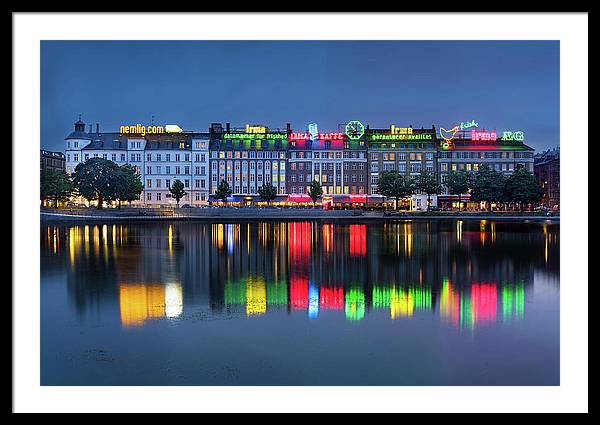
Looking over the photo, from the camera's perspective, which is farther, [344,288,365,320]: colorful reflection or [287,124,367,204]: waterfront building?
[287,124,367,204]: waterfront building

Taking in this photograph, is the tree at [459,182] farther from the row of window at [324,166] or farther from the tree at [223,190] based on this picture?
the tree at [223,190]

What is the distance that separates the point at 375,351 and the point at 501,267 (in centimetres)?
1102

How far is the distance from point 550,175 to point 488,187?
30.3m

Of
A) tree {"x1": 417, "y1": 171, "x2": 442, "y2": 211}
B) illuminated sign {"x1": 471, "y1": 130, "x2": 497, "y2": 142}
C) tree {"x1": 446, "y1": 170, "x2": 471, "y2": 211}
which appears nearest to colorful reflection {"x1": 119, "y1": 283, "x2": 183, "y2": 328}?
tree {"x1": 417, "y1": 171, "x2": 442, "y2": 211}

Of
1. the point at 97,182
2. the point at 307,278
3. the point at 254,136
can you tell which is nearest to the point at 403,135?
the point at 254,136

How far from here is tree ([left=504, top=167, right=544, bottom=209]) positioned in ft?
219

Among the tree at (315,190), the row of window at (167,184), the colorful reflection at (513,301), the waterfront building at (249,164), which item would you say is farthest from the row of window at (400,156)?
the colorful reflection at (513,301)

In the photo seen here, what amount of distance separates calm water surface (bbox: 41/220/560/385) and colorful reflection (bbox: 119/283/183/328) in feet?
0.15

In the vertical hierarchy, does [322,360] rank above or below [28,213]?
below

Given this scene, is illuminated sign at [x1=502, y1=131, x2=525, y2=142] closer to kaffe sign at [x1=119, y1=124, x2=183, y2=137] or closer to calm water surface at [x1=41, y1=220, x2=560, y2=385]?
kaffe sign at [x1=119, y1=124, x2=183, y2=137]

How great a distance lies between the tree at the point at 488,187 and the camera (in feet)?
222

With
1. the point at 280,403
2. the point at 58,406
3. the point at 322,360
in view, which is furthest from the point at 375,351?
the point at 58,406
